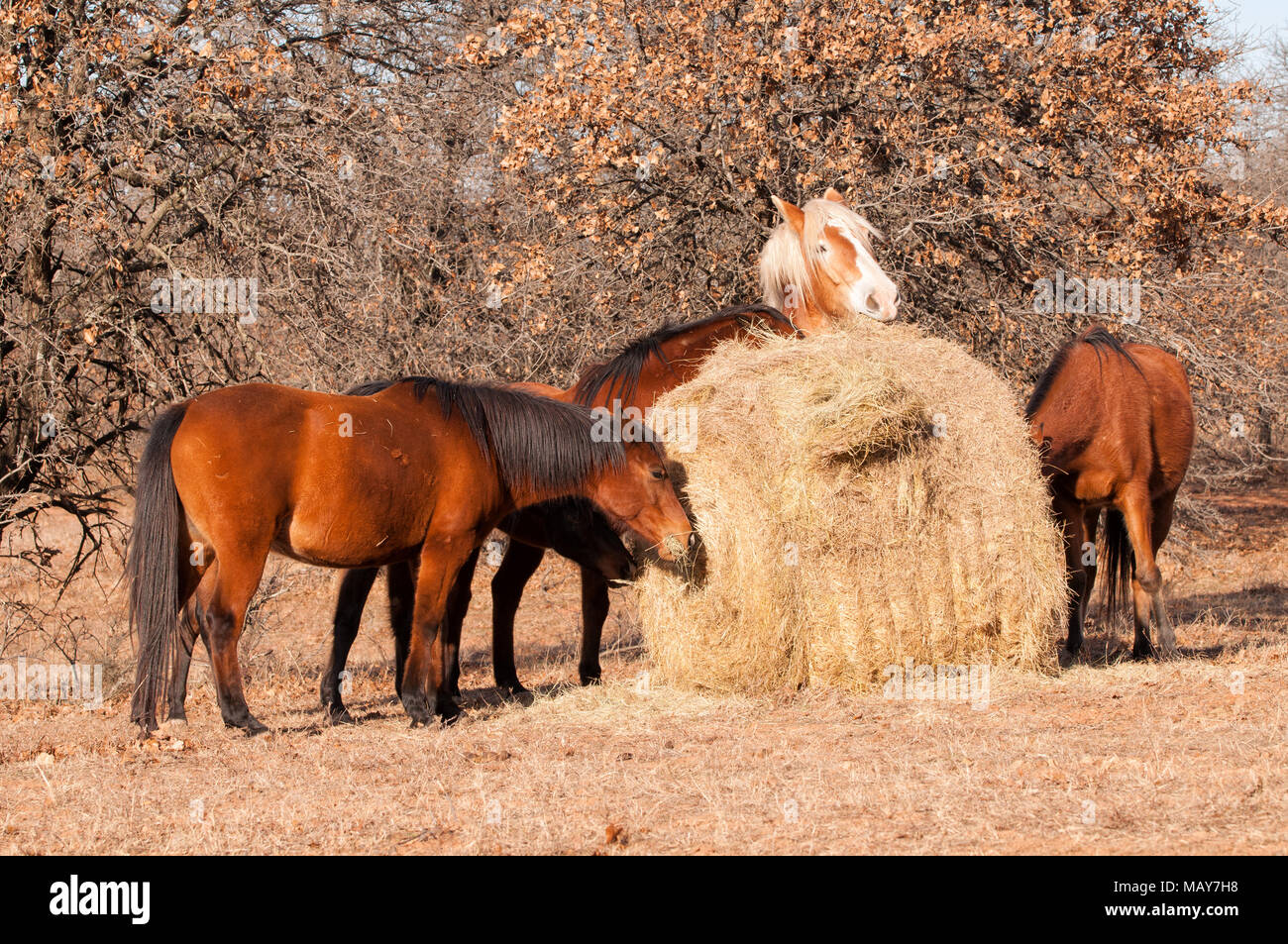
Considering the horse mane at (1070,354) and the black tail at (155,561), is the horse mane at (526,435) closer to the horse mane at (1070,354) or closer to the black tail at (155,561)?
the black tail at (155,561)

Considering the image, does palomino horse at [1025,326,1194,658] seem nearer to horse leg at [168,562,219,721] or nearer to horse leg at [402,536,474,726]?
horse leg at [402,536,474,726]

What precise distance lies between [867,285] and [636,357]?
61.9 inches

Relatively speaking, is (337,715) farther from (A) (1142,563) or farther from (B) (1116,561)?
(B) (1116,561)

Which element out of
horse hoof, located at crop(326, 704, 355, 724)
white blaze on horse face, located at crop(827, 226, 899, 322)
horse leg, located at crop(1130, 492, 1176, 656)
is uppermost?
white blaze on horse face, located at crop(827, 226, 899, 322)

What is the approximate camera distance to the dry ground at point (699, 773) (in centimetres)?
451

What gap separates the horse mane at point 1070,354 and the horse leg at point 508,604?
349 cm

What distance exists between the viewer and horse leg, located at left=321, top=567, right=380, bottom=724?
24.2 ft

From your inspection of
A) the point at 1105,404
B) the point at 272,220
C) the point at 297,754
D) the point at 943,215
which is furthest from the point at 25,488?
the point at 1105,404

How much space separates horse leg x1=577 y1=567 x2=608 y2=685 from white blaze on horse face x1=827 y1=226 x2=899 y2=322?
243cm

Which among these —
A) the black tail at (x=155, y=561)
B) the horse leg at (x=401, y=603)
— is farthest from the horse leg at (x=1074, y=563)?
the black tail at (x=155, y=561)

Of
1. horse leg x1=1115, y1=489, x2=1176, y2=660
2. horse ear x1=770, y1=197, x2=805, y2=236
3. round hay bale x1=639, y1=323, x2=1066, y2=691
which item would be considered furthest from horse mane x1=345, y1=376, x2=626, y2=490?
horse leg x1=1115, y1=489, x2=1176, y2=660

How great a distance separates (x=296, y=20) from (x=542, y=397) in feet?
19.3

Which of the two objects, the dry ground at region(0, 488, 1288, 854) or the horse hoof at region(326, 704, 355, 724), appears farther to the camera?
the horse hoof at region(326, 704, 355, 724)

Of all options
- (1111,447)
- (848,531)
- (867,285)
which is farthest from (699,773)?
(1111,447)
